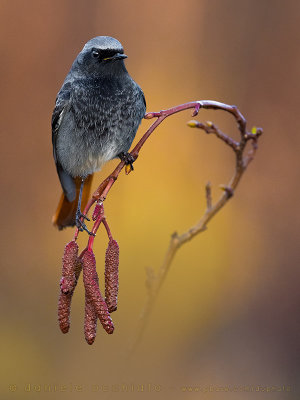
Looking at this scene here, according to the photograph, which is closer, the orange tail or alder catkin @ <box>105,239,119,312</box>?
alder catkin @ <box>105,239,119,312</box>

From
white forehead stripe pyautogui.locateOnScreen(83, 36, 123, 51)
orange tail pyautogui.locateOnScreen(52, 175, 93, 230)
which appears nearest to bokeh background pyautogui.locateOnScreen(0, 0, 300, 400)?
orange tail pyautogui.locateOnScreen(52, 175, 93, 230)

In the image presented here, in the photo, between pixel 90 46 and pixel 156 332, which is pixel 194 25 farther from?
pixel 156 332

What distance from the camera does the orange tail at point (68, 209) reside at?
3.47 metres

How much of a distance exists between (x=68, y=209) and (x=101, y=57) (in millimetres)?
886

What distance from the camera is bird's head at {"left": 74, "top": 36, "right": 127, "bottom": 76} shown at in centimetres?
297

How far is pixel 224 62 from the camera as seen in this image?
196 inches

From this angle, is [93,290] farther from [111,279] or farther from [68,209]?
[68,209]

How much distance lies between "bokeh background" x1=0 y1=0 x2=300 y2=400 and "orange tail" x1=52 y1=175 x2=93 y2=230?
935 millimetres

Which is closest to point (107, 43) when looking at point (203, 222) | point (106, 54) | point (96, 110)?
point (106, 54)

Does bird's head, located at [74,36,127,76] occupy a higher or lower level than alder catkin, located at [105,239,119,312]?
higher

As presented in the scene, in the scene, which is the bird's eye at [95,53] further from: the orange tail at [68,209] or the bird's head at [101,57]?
the orange tail at [68,209]

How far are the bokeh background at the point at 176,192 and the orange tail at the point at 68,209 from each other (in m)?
0.93

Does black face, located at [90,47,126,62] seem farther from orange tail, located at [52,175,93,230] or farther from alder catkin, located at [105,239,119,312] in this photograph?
alder catkin, located at [105,239,119,312]

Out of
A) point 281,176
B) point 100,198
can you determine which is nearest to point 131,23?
point 281,176
